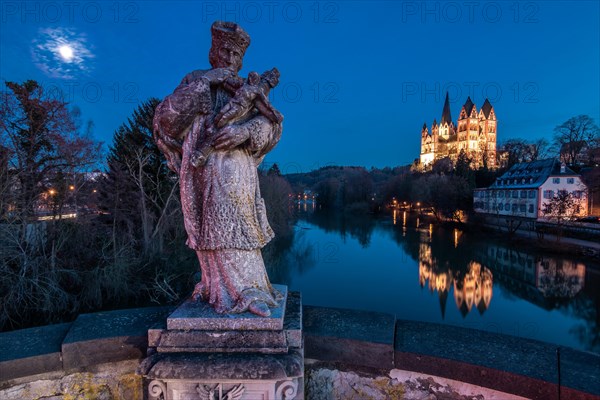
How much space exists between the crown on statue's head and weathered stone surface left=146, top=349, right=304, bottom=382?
2.15m

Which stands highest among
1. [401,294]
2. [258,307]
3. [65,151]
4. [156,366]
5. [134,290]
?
[65,151]

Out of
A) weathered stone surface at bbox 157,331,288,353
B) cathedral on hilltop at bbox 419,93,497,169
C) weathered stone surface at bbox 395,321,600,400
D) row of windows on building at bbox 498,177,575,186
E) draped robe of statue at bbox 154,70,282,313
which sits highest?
cathedral on hilltop at bbox 419,93,497,169

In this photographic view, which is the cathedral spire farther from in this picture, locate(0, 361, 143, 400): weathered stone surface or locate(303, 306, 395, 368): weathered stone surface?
locate(0, 361, 143, 400): weathered stone surface

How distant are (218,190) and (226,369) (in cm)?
112

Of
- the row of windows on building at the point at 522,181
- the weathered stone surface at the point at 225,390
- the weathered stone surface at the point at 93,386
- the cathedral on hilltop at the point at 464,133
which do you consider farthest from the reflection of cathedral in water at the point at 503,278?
the cathedral on hilltop at the point at 464,133

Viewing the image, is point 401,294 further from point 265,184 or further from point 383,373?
point 383,373

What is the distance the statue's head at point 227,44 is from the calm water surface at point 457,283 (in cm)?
1537

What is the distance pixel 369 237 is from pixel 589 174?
24572 millimetres

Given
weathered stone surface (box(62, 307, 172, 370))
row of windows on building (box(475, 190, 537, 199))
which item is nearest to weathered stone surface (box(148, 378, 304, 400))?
weathered stone surface (box(62, 307, 172, 370))

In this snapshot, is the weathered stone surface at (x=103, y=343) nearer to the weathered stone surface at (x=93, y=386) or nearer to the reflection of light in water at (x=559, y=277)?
the weathered stone surface at (x=93, y=386)

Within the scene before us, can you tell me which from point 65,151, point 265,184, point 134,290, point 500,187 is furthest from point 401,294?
point 500,187

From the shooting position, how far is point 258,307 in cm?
228

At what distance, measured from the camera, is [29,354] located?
2.37m

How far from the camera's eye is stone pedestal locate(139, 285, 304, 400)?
2100 millimetres
